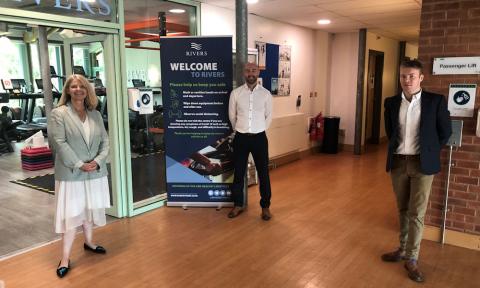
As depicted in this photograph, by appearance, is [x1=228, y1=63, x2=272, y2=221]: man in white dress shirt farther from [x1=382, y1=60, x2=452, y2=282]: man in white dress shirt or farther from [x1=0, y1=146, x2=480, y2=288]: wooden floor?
[x1=382, y1=60, x2=452, y2=282]: man in white dress shirt

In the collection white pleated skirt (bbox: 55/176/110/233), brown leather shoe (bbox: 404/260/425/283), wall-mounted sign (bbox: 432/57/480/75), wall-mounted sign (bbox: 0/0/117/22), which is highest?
wall-mounted sign (bbox: 0/0/117/22)

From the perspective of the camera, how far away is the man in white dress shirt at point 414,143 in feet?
9.50

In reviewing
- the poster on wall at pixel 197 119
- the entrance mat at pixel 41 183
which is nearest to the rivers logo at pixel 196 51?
the poster on wall at pixel 197 119

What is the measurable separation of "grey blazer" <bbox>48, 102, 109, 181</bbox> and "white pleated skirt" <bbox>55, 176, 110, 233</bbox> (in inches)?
2.6

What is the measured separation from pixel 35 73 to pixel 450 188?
10589mm

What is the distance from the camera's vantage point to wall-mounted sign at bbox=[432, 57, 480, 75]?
3301mm

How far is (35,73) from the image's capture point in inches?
415

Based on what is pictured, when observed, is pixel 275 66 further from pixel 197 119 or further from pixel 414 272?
pixel 414 272

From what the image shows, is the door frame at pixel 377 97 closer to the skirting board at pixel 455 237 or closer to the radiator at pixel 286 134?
the radiator at pixel 286 134

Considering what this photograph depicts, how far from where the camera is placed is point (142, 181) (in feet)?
18.6

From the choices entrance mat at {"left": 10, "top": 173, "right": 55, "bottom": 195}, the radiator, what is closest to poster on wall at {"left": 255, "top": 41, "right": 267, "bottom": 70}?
the radiator

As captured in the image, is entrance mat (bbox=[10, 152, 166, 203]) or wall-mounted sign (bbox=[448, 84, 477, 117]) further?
entrance mat (bbox=[10, 152, 166, 203])

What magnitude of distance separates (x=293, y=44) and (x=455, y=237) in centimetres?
466

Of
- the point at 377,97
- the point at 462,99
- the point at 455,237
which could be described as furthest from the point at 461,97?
the point at 377,97
